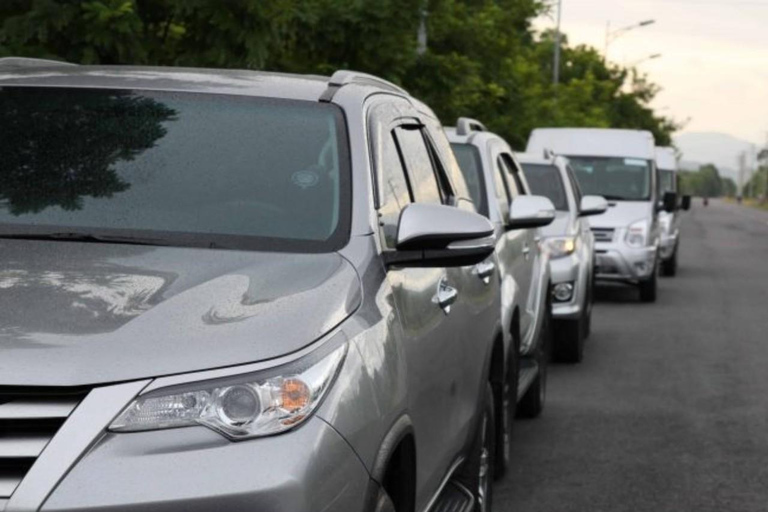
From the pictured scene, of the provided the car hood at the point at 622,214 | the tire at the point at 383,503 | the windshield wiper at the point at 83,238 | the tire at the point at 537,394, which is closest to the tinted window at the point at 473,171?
the tire at the point at 537,394

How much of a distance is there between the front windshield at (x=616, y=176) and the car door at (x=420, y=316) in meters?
16.5

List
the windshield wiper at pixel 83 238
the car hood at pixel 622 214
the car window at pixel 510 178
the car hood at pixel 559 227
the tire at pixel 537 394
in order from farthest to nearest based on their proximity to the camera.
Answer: the car hood at pixel 622 214 → the car hood at pixel 559 227 → the car window at pixel 510 178 → the tire at pixel 537 394 → the windshield wiper at pixel 83 238

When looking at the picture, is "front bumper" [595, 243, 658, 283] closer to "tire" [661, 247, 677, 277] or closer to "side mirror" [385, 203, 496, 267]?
"tire" [661, 247, 677, 277]

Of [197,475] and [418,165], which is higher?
[418,165]

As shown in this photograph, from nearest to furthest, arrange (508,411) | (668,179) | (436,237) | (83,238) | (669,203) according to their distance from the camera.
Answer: (83,238) < (436,237) < (508,411) < (669,203) < (668,179)

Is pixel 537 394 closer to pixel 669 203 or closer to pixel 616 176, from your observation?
pixel 616 176

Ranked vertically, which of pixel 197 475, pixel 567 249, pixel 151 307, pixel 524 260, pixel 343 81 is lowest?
pixel 567 249

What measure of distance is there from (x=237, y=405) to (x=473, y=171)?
23.2 ft

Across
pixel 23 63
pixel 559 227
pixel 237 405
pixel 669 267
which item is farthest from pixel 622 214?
pixel 237 405

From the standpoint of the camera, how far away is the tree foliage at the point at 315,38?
1154 centimetres

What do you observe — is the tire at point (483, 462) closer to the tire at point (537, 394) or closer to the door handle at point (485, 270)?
the door handle at point (485, 270)

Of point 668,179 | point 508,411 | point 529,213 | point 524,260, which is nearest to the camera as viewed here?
point 508,411

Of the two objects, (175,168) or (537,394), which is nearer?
(175,168)

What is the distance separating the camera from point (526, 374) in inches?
408
